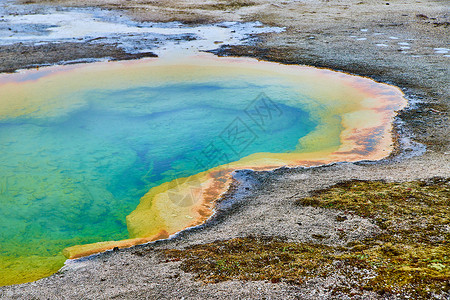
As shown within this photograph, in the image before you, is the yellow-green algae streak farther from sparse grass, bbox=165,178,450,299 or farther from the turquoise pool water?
sparse grass, bbox=165,178,450,299

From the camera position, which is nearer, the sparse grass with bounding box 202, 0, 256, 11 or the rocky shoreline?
the rocky shoreline

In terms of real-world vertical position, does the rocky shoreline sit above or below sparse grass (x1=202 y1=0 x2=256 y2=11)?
below

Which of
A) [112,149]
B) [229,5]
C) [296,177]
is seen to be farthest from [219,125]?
[229,5]

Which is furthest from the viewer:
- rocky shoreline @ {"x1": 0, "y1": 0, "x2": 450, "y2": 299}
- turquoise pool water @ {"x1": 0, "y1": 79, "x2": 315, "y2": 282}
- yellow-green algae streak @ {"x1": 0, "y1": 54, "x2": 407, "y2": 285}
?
turquoise pool water @ {"x1": 0, "y1": 79, "x2": 315, "y2": 282}

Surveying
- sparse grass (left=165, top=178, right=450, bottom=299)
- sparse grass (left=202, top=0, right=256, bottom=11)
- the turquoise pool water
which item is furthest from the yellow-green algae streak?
sparse grass (left=202, top=0, right=256, bottom=11)

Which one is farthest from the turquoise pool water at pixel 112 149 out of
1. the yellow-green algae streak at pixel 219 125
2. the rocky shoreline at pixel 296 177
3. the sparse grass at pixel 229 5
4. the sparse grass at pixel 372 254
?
the sparse grass at pixel 229 5

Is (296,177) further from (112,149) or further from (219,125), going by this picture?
(112,149)

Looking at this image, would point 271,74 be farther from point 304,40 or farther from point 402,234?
point 402,234
